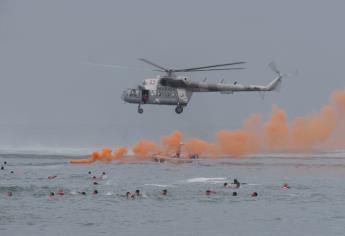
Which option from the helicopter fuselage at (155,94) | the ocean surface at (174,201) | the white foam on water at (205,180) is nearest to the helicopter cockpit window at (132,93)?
the helicopter fuselage at (155,94)

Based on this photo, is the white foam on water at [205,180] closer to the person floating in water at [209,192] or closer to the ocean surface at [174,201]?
the ocean surface at [174,201]

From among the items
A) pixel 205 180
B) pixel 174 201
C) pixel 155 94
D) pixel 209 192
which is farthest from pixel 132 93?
pixel 174 201

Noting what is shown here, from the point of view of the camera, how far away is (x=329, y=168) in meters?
133

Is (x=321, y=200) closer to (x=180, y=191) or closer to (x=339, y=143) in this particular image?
(x=180, y=191)

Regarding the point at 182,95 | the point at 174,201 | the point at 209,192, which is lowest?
the point at 174,201

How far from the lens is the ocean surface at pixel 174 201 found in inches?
2876

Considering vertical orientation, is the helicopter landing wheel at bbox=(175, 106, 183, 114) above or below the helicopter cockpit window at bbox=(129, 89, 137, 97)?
below

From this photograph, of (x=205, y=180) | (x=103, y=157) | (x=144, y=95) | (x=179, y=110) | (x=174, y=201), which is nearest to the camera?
(x=174, y=201)

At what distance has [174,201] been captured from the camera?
88812mm

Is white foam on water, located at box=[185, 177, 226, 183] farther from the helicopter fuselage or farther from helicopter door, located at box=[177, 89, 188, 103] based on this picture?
helicopter door, located at box=[177, 89, 188, 103]

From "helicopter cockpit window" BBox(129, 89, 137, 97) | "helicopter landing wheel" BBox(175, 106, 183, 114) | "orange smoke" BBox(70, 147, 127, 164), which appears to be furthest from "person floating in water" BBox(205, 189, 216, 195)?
"orange smoke" BBox(70, 147, 127, 164)

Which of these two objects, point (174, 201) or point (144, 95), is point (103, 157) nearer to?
point (144, 95)

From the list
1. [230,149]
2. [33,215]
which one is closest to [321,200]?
[33,215]

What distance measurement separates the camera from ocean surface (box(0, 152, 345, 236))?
73062mm
